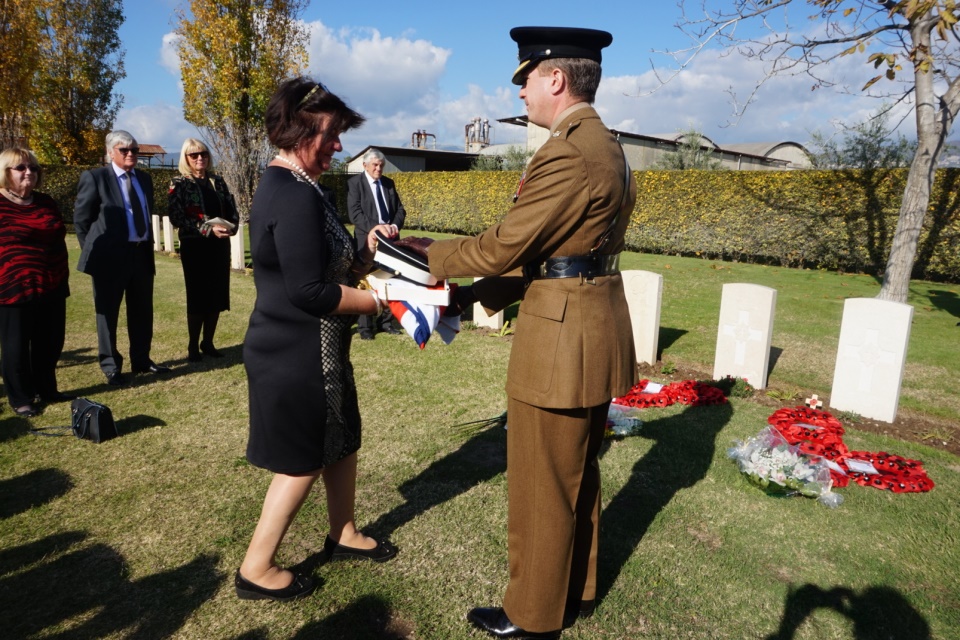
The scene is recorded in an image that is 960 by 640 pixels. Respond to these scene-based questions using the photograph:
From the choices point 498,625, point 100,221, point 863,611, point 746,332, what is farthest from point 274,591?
point 746,332

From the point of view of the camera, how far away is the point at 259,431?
2.65 m

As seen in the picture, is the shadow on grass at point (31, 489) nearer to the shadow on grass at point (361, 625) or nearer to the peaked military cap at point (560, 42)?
the shadow on grass at point (361, 625)

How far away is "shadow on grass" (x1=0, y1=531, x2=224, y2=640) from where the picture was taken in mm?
2725

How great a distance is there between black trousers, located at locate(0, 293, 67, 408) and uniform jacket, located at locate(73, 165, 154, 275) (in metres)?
0.56

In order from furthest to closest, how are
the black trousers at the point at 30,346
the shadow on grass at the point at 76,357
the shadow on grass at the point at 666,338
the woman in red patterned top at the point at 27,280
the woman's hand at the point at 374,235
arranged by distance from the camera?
the shadow on grass at the point at 666,338
the shadow on grass at the point at 76,357
the black trousers at the point at 30,346
the woman in red patterned top at the point at 27,280
the woman's hand at the point at 374,235

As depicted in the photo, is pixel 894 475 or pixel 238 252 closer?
pixel 894 475

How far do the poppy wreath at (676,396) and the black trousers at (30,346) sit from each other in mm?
5155

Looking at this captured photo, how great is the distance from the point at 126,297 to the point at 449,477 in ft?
13.2

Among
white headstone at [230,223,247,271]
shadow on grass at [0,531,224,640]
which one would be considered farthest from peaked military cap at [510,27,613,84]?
white headstone at [230,223,247,271]

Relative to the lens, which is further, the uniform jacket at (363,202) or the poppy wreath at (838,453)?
the uniform jacket at (363,202)

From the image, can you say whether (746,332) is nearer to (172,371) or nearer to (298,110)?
(298,110)

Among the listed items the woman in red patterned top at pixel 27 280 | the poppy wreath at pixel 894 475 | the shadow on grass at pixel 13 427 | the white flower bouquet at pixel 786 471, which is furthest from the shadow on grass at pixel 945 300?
the shadow on grass at pixel 13 427

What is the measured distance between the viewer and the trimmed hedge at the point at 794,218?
12.9 metres

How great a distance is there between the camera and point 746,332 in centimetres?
612
